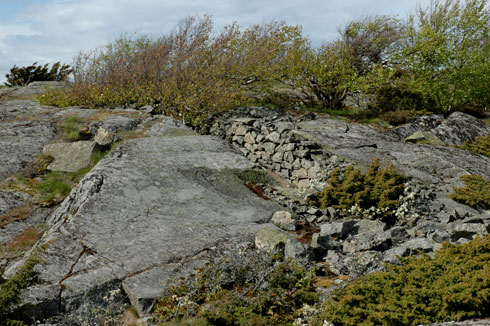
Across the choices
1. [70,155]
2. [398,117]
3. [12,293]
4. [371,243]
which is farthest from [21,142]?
[398,117]

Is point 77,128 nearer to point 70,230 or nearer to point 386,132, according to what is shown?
point 70,230

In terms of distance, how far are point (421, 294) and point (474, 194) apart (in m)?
5.50

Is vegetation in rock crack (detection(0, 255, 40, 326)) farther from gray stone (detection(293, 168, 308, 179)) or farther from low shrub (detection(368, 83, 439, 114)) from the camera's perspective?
low shrub (detection(368, 83, 439, 114))

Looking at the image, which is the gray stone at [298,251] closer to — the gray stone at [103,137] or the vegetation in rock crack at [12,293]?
the vegetation in rock crack at [12,293]

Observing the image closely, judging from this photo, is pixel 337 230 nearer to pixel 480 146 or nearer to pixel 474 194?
pixel 474 194

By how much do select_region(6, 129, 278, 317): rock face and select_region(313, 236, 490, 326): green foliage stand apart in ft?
8.23

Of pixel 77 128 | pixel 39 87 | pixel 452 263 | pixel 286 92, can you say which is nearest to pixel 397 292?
pixel 452 263

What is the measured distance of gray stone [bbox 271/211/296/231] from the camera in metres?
7.68

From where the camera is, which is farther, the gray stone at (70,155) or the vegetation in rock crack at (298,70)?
the vegetation in rock crack at (298,70)

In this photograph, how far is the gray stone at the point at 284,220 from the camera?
25.2ft

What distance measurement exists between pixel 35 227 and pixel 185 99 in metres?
6.78

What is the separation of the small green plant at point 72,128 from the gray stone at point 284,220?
20.4 feet

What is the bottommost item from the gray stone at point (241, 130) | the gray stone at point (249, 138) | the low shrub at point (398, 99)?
the gray stone at point (249, 138)

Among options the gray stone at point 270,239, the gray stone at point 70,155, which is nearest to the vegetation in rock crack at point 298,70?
the gray stone at point 70,155
